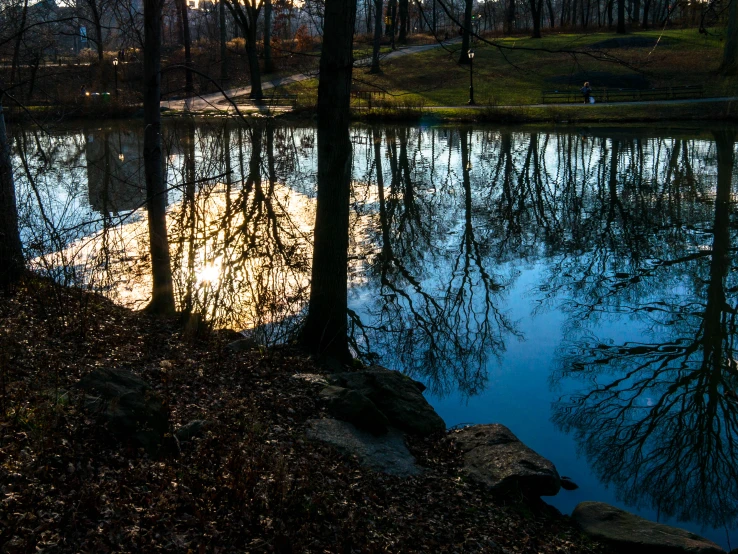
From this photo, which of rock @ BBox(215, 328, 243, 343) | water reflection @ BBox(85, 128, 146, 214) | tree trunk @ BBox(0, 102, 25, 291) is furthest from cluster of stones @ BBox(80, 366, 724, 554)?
water reflection @ BBox(85, 128, 146, 214)

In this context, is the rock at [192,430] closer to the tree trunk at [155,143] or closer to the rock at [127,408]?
the rock at [127,408]

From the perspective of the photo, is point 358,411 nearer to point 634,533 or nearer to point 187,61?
point 634,533

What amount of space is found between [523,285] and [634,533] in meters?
7.81

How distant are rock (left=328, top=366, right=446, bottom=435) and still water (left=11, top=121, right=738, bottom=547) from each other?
64 centimetres

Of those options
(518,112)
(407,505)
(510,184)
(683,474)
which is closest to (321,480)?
(407,505)

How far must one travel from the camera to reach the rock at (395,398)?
7.77 metres

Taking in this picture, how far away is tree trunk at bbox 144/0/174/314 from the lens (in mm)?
10516

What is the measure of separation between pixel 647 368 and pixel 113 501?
761 centimetres

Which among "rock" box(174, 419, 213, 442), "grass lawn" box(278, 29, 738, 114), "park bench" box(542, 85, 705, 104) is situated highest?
"grass lawn" box(278, 29, 738, 114)

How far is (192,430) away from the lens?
5926 millimetres

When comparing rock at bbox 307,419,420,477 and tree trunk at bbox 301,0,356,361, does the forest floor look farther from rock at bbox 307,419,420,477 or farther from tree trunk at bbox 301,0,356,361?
tree trunk at bbox 301,0,356,361

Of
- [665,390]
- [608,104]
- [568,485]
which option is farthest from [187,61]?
[608,104]

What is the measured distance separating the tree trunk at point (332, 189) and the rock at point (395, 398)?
1021mm

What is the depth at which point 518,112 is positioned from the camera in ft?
133
